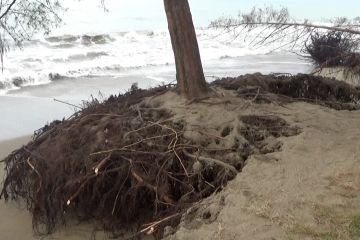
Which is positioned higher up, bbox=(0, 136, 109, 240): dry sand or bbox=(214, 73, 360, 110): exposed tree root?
bbox=(214, 73, 360, 110): exposed tree root

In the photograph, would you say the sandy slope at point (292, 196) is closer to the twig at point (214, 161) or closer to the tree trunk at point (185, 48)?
the twig at point (214, 161)

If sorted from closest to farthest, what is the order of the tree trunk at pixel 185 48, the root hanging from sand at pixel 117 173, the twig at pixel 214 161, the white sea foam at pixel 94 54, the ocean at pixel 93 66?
the twig at pixel 214 161
the root hanging from sand at pixel 117 173
the tree trunk at pixel 185 48
the ocean at pixel 93 66
the white sea foam at pixel 94 54

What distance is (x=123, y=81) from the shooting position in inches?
664

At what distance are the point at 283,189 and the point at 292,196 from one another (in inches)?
7.1

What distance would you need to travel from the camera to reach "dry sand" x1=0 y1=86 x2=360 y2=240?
13.1 ft

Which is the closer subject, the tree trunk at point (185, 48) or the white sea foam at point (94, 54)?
the tree trunk at point (185, 48)

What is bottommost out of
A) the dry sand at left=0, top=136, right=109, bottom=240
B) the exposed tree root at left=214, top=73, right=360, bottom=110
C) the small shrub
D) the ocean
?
the dry sand at left=0, top=136, right=109, bottom=240

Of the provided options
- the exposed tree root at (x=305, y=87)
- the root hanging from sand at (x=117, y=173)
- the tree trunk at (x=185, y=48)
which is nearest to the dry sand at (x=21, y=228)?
the root hanging from sand at (x=117, y=173)

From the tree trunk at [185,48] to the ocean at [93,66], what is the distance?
209 cm

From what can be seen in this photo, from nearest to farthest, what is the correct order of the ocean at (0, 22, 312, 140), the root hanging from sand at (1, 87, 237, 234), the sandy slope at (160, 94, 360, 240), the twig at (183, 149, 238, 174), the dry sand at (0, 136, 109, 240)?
1. the sandy slope at (160, 94, 360, 240)
2. the twig at (183, 149, 238, 174)
3. the root hanging from sand at (1, 87, 237, 234)
4. the dry sand at (0, 136, 109, 240)
5. the ocean at (0, 22, 312, 140)

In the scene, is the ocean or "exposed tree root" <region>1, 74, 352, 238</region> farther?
the ocean

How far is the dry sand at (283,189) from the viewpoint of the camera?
3980mm

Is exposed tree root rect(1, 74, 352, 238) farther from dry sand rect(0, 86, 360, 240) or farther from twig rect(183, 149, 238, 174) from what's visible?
dry sand rect(0, 86, 360, 240)

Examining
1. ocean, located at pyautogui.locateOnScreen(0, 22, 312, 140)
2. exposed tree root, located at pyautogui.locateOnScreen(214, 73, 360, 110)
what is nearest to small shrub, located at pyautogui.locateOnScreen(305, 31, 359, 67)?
exposed tree root, located at pyautogui.locateOnScreen(214, 73, 360, 110)
